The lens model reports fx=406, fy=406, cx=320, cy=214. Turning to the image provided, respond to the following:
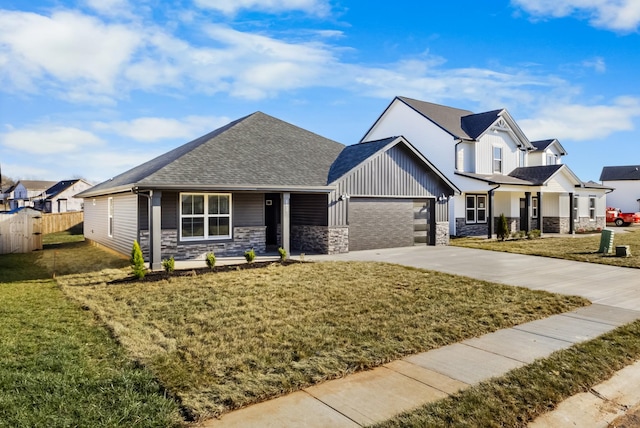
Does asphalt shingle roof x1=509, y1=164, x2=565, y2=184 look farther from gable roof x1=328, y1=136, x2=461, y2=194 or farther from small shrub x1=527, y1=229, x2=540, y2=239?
gable roof x1=328, y1=136, x2=461, y2=194

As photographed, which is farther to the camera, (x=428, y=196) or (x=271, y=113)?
(x=271, y=113)

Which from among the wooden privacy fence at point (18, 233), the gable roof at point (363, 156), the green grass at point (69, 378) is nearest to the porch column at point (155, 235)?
the green grass at point (69, 378)

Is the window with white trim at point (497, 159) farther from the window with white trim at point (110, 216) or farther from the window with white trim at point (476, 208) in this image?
the window with white trim at point (110, 216)

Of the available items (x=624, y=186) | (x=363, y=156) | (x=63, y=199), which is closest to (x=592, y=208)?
(x=363, y=156)

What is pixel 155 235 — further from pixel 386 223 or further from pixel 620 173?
pixel 620 173

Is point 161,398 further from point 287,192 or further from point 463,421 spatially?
point 287,192

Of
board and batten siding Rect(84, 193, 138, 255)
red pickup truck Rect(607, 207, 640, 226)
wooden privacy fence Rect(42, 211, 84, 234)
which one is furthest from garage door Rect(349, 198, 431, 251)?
red pickup truck Rect(607, 207, 640, 226)

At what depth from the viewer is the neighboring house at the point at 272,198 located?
45.0 ft

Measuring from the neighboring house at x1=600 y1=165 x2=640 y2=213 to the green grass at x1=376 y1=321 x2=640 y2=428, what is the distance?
5421 cm

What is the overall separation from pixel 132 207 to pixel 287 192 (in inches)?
221

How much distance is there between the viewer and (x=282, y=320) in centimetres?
700

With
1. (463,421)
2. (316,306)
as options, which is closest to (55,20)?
(316,306)

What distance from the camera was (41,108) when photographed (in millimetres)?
18562

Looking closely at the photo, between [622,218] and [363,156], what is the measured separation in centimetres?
Answer: 2989
